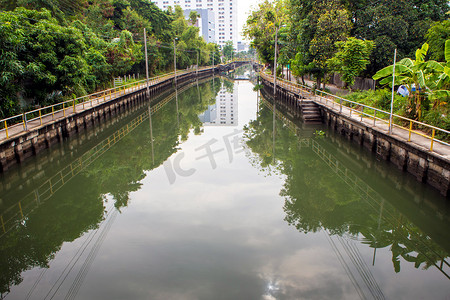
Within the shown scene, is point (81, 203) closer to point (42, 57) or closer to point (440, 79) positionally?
point (42, 57)

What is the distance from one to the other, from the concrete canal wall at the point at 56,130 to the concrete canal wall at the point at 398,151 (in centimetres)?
1619

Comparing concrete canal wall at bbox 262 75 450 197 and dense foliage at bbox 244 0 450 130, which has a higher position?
dense foliage at bbox 244 0 450 130

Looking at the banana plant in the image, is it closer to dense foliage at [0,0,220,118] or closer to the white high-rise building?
dense foliage at [0,0,220,118]

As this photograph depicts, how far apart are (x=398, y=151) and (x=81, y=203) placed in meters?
12.6

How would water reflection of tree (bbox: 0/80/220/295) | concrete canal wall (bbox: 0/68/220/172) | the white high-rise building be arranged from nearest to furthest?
water reflection of tree (bbox: 0/80/220/295), concrete canal wall (bbox: 0/68/220/172), the white high-rise building

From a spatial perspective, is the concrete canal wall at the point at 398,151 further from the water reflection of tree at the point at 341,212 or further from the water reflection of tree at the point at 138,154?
the water reflection of tree at the point at 138,154

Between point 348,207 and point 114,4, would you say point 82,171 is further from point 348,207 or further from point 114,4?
point 114,4

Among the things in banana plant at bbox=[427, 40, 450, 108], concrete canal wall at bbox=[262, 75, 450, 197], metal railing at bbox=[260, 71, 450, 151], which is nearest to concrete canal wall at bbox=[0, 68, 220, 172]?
metal railing at bbox=[260, 71, 450, 151]

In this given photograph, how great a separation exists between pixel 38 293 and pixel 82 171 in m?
9.80

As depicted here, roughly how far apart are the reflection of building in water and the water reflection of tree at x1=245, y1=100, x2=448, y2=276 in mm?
11569

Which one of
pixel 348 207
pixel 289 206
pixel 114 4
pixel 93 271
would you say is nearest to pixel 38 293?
pixel 93 271

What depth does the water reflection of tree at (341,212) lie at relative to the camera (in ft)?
32.6

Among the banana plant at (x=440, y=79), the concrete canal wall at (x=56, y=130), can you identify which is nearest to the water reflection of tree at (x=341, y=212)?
the banana plant at (x=440, y=79)

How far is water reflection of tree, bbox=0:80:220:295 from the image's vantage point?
9.60 metres
